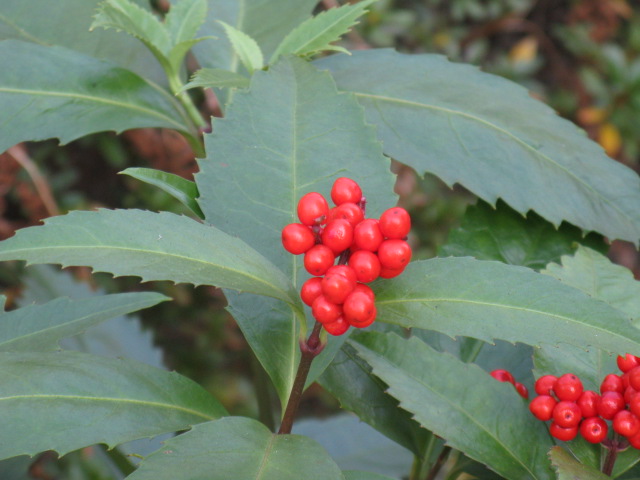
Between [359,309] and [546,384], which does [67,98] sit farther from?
[546,384]

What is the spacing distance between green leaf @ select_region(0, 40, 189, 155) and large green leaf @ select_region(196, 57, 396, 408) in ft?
0.86

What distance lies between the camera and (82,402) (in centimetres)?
73

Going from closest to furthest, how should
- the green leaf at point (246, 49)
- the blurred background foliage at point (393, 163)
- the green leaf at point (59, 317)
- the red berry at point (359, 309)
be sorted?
1. the red berry at point (359, 309)
2. the green leaf at point (59, 317)
3. the green leaf at point (246, 49)
4. the blurred background foliage at point (393, 163)

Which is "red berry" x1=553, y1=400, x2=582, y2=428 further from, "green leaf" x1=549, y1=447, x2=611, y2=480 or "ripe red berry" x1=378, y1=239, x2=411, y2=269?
"ripe red berry" x1=378, y1=239, x2=411, y2=269

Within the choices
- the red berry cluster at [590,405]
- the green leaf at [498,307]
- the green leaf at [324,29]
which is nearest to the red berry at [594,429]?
the red berry cluster at [590,405]

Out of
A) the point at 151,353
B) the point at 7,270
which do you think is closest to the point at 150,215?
the point at 151,353

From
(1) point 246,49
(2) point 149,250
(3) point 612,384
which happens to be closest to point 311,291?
(2) point 149,250

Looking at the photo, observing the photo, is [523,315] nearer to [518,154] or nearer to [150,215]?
[150,215]

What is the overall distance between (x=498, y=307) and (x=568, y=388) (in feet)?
0.62

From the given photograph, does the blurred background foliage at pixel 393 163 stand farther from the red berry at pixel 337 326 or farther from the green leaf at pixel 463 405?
the red berry at pixel 337 326

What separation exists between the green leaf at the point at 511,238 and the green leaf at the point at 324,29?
0.32 meters

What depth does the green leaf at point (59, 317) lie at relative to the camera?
0.87 m

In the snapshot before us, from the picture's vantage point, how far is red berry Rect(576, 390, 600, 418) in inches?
30.5

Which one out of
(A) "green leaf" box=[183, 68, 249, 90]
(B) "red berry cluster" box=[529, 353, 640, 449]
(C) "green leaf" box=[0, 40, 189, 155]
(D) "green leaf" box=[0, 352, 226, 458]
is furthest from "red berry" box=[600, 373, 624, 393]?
(C) "green leaf" box=[0, 40, 189, 155]
